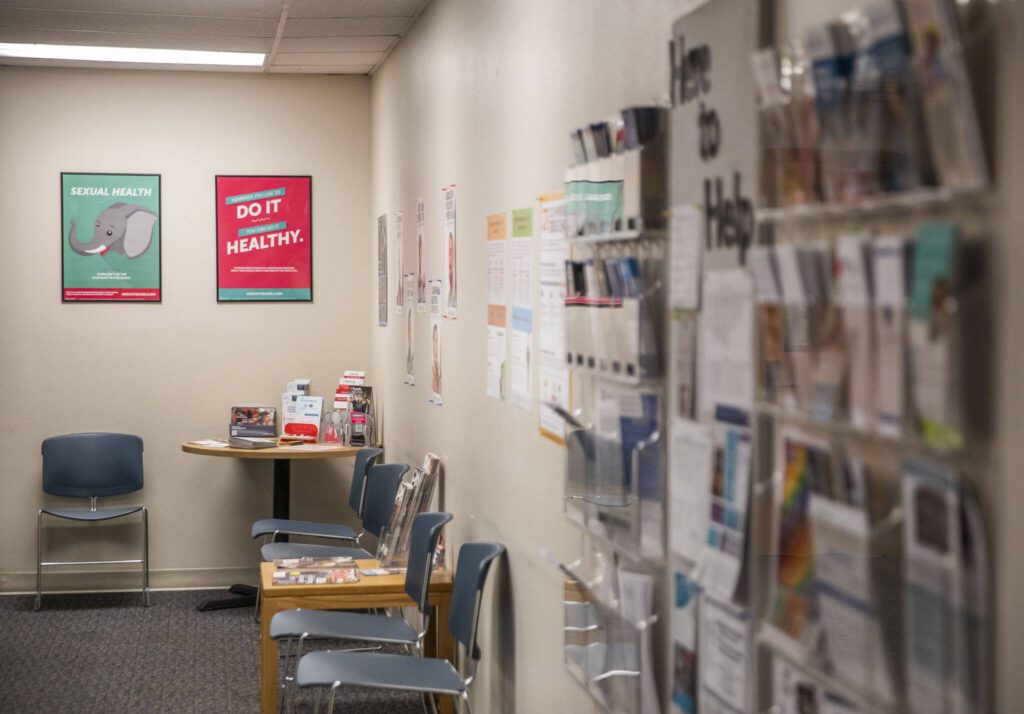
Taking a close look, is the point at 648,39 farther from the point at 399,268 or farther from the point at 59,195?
the point at 59,195

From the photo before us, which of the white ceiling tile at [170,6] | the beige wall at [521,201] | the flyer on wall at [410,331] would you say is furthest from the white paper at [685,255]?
the white ceiling tile at [170,6]

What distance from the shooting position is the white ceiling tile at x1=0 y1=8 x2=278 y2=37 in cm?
564

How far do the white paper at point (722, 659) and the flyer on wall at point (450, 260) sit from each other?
2.71m

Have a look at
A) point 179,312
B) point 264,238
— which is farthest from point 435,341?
point 179,312

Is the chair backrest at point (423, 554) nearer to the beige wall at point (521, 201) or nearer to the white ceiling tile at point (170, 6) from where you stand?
the beige wall at point (521, 201)

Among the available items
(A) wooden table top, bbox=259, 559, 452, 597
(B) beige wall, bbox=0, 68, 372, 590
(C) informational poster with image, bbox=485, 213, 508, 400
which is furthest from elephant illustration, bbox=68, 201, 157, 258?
(C) informational poster with image, bbox=485, 213, 508, 400

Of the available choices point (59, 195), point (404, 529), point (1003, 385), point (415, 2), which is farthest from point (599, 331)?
point (59, 195)

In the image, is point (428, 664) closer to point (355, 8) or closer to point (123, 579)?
point (355, 8)

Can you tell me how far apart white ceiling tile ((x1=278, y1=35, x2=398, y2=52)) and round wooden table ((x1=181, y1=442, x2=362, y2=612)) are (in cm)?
A: 234

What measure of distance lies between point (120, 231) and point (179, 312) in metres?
0.63

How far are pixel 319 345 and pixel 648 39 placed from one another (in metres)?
5.24

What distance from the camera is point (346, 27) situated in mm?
5840

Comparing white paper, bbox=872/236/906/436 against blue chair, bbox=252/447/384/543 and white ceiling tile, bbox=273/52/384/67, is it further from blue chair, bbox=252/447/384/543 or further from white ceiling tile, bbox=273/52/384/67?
white ceiling tile, bbox=273/52/384/67

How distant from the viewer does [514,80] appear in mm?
3680
